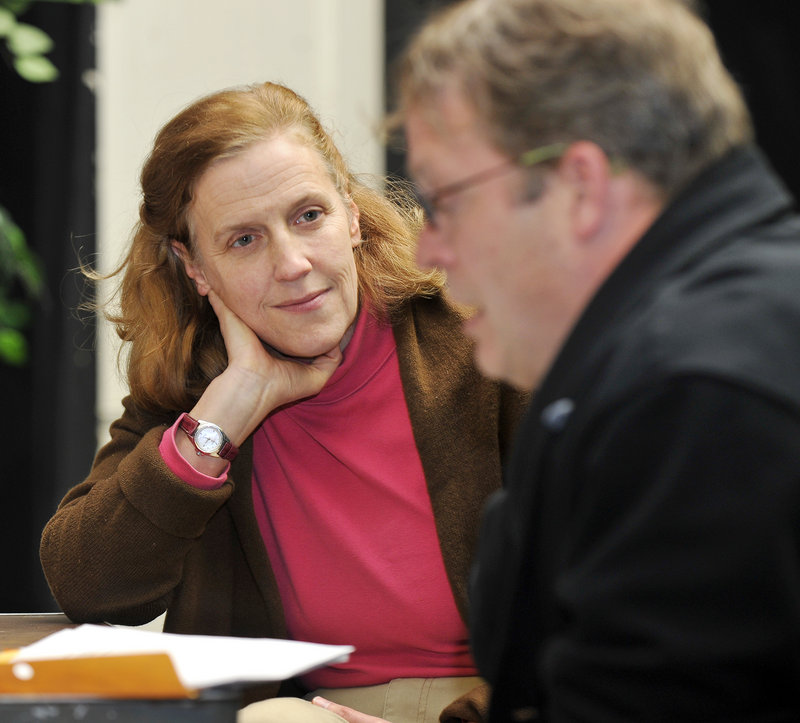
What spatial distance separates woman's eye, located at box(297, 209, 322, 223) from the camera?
1943 millimetres

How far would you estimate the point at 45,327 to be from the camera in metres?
3.26

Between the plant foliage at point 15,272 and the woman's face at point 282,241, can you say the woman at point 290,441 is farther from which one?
the plant foliage at point 15,272

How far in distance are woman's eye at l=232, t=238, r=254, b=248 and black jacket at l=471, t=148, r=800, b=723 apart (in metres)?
1.12

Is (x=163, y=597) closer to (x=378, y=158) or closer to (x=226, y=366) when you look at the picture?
(x=226, y=366)

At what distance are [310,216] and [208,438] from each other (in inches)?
17.5

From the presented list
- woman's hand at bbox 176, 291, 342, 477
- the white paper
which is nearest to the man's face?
the white paper

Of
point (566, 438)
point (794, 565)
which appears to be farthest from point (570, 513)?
point (794, 565)

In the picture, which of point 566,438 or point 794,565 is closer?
point 794,565

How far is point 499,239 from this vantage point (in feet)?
3.23

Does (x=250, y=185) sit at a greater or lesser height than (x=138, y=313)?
greater

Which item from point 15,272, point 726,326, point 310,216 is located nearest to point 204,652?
point 726,326

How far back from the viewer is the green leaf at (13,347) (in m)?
3.08

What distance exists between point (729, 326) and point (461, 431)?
1.13m

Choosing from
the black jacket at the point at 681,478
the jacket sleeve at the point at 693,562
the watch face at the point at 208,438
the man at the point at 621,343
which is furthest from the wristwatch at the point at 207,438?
the jacket sleeve at the point at 693,562
